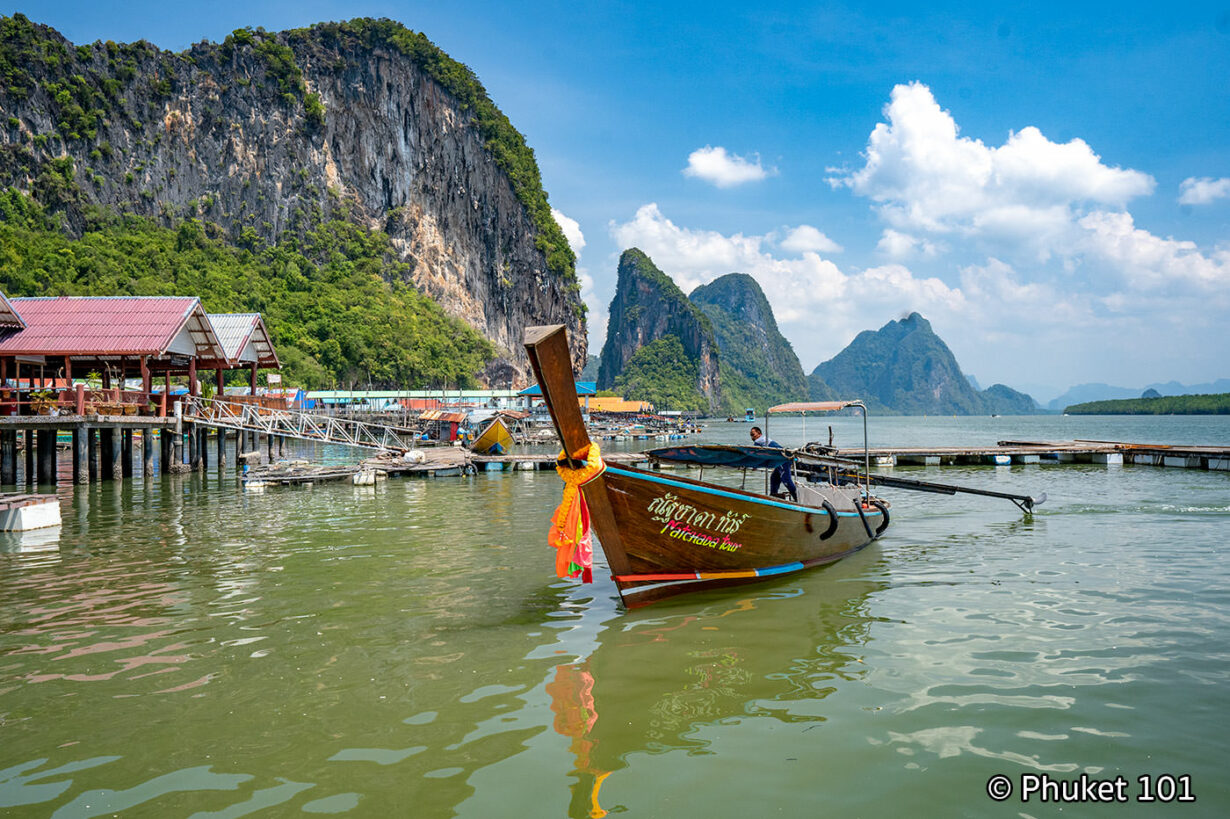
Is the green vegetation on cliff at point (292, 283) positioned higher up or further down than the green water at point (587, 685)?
higher up

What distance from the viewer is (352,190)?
305 ft

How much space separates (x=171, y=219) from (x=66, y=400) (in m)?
69.2

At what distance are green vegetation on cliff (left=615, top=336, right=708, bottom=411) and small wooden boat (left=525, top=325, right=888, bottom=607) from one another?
14713 cm

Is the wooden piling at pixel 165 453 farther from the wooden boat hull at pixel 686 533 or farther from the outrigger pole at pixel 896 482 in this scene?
the wooden boat hull at pixel 686 533

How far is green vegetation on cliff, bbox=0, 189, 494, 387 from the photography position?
62.3m

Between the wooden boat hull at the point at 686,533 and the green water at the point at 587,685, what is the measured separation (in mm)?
367

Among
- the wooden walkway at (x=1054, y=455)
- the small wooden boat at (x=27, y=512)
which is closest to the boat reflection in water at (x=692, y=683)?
the small wooden boat at (x=27, y=512)

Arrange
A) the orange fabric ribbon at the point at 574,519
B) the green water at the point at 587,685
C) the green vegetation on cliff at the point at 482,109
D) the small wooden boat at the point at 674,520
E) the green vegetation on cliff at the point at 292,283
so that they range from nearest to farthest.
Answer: the green water at the point at 587,685
the small wooden boat at the point at 674,520
the orange fabric ribbon at the point at 574,519
the green vegetation on cliff at the point at 292,283
the green vegetation on cliff at the point at 482,109

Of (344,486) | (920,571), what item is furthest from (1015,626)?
(344,486)

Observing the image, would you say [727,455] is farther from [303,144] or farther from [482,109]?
[482,109]

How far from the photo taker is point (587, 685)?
6203 mm

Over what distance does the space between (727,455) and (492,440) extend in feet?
86.6

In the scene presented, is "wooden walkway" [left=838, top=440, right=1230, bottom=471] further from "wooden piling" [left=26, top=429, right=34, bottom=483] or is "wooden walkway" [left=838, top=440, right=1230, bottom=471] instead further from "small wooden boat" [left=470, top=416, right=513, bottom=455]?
"wooden piling" [left=26, top=429, right=34, bottom=483]

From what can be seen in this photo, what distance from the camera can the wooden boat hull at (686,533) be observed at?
313 inches
